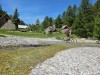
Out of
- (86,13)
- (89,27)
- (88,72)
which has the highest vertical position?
(86,13)

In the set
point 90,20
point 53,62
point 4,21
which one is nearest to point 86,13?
→ point 90,20

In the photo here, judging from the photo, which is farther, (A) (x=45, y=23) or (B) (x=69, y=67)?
(A) (x=45, y=23)

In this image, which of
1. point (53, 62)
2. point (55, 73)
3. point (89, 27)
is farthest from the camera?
point (89, 27)

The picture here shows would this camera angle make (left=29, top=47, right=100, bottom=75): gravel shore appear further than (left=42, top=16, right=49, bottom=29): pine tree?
No

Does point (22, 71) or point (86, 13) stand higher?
point (86, 13)

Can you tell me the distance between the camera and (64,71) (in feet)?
Result: 49.8

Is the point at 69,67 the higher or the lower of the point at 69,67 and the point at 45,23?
the lower

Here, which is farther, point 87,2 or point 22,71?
point 87,2

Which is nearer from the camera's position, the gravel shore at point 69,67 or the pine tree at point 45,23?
the gravel shore at point 69,67

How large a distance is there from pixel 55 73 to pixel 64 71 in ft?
2.82

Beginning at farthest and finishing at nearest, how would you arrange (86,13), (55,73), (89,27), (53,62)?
(86,13) < (89,27) < (53,62) < (55,73)

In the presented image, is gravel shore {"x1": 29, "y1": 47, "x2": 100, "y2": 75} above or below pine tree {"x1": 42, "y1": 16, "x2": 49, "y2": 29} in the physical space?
below

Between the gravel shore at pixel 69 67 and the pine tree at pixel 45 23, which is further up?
the pine tree at pixel 45 23

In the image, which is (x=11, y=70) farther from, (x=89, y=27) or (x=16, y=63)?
(x=89, y=27)
